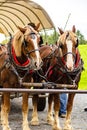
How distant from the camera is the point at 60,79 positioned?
7562 millimetres

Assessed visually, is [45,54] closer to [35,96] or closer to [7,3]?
[35,96]

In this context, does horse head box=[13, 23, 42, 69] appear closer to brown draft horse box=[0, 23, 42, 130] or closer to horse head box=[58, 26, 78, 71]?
brown draft horse box=[0, 23, 42, 130]

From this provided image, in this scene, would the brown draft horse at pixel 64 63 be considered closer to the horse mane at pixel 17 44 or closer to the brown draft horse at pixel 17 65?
the brown draft horse at pixel 17 65

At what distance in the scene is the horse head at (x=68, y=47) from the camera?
6.73m

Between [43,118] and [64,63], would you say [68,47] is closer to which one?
[64,63]

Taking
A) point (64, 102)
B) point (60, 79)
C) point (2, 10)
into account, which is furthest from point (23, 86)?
point (2, 10)

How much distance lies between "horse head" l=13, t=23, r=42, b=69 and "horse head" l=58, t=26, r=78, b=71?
17.8 inches

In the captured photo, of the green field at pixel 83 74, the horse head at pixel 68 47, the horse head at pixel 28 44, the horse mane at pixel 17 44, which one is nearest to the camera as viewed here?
the horse head at pixel 28 44

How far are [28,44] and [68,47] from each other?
2.09 ft

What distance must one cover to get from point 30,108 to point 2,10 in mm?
2495

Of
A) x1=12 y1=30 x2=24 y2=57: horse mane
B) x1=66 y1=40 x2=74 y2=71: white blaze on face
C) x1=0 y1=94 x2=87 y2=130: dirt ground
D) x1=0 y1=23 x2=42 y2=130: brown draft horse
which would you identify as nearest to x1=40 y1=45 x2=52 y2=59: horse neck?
x1=0 y1=23 x2=42 y2=130: brown draft horse

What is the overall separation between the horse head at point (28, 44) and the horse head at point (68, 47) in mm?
452

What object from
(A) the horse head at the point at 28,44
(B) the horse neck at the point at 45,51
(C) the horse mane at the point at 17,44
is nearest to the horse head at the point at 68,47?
(A) the horse head at the point at 28,44

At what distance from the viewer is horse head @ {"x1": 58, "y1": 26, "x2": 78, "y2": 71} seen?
6.73 metres
